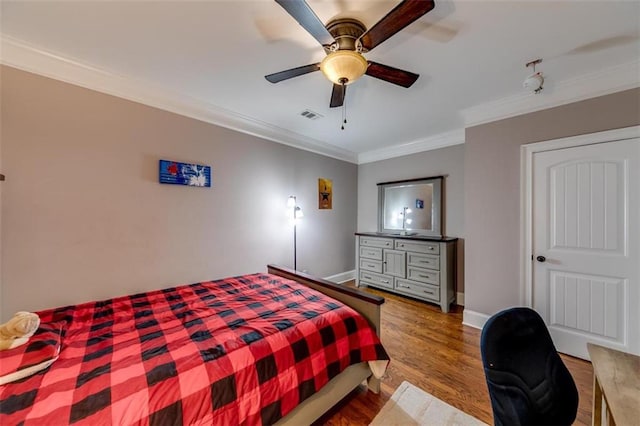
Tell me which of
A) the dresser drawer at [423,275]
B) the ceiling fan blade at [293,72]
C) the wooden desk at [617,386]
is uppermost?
the ceiling fan blade at [293,72]

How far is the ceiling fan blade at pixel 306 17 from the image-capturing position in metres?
1.16

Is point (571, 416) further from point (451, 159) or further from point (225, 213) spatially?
point (451, 159)

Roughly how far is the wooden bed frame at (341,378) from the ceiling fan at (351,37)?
1534 millimetres

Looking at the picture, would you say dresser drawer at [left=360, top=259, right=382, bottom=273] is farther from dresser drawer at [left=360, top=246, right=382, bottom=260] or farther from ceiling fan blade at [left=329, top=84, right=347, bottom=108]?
ceiling fan blade at [left=329, top=84, right=347, bottom=108]

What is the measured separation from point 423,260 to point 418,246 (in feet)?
0.67

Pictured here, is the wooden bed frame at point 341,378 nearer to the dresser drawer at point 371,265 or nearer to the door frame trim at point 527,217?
the door frame trim at point 527,217

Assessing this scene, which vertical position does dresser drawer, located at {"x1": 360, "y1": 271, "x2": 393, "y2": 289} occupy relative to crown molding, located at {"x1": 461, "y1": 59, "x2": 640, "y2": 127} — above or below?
below

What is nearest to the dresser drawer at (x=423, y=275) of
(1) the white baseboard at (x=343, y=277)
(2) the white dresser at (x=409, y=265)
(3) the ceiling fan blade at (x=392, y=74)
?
(2) the white dresser at (x=409, y=265)

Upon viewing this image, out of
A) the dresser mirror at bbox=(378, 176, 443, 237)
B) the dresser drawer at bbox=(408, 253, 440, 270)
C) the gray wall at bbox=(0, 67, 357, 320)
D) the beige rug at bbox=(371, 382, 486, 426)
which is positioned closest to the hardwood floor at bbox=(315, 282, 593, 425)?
the beige rug at bbox=(371, 382, 486, 426)

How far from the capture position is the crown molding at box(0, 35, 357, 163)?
1.81 meters

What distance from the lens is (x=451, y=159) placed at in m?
3.62

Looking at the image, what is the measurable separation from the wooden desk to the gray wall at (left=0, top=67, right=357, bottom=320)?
2952 mm

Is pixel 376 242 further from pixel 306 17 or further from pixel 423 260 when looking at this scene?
pixel 306 17

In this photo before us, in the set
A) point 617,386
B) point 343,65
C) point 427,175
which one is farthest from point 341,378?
point 427,175
